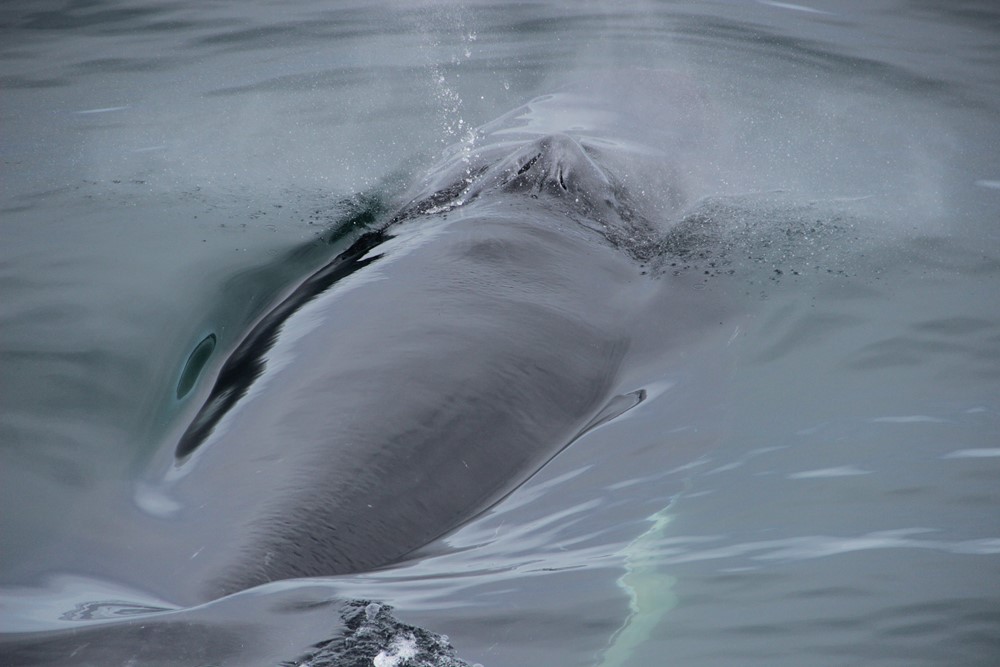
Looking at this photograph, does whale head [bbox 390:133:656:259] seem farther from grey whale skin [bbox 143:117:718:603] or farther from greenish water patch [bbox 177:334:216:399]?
greenish water patch [bbox 177:334:216:399]

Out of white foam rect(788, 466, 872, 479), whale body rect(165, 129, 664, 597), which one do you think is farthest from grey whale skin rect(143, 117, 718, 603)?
white foam rect(788, 466, 872, 479)

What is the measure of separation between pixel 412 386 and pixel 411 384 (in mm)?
13

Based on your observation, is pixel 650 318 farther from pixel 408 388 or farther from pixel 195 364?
pixel 195 364

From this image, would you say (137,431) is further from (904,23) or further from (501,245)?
(904,23)

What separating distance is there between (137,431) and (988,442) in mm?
4671

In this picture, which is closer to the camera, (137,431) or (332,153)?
(137,431)

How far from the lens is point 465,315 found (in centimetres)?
614

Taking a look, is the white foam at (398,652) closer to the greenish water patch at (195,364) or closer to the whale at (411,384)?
the whale at (411,384)

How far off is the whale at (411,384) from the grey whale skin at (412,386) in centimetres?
1

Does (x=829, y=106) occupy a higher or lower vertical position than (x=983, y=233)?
higher

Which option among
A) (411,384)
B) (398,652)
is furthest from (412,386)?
(398,652)

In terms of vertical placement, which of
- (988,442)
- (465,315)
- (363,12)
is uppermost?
(363,12)

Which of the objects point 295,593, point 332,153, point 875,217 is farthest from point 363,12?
point 295,593

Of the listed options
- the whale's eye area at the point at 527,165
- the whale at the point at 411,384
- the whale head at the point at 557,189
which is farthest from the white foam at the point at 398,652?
the whale's eye area at the point at 527,165
